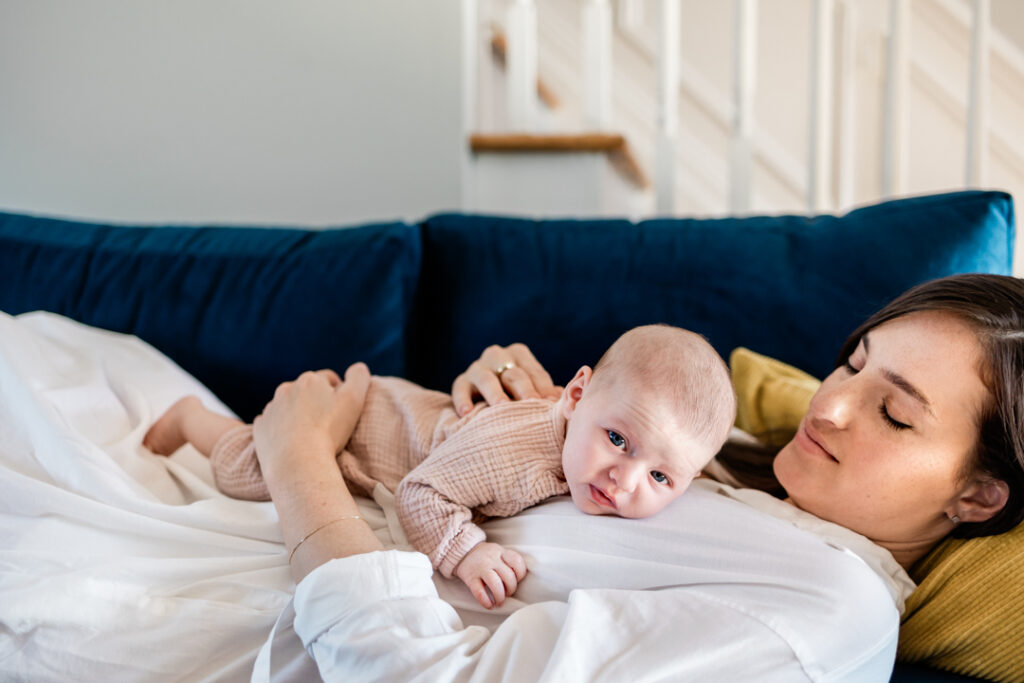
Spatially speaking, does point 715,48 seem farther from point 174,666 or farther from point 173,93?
point 174,666

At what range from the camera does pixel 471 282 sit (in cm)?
150

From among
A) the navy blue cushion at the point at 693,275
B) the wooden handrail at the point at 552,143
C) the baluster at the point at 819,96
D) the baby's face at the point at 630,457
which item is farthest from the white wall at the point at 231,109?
the baby's face at the point at 630,457

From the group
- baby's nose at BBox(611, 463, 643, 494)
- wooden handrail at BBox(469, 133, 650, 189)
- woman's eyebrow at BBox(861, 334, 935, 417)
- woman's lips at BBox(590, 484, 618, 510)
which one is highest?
wooden handrail at BBox(469, 133, 650, 189)

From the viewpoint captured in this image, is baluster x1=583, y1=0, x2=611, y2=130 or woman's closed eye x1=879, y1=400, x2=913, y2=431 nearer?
woman's closed eye x1=879, y1=400, x2=913, y2=431

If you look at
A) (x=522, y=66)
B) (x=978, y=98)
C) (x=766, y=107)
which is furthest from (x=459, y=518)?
(x=766, y=107)

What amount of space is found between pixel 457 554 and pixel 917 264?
894mm

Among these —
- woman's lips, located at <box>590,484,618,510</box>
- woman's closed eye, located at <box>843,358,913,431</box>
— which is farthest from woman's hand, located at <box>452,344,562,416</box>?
woman's closed eye, located at <box>843,358,913,431</box>

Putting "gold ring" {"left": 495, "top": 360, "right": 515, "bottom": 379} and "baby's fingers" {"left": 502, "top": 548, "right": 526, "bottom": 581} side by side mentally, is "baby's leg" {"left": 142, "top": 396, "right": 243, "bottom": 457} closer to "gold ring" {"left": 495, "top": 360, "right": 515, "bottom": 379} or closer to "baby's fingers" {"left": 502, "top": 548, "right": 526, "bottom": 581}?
"gold ring" {"left": 495, "top": 360, "right": 515, "bottom": 379}

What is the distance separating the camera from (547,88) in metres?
2.61

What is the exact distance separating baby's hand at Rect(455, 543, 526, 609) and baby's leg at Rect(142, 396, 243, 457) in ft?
1.69

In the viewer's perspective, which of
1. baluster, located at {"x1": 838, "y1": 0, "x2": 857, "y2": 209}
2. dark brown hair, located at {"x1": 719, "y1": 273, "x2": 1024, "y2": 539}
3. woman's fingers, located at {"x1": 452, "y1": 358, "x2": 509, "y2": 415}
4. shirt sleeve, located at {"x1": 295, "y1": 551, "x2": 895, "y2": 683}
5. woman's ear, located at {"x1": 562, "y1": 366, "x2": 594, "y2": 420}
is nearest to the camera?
shirt sleeve, located at {"x1": 295, "y1": 551, "x2": 895, "y2": 683}

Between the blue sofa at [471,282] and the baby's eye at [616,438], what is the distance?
503 millimetres

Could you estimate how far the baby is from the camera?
90 centimetres

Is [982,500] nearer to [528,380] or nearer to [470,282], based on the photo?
[528,380]
